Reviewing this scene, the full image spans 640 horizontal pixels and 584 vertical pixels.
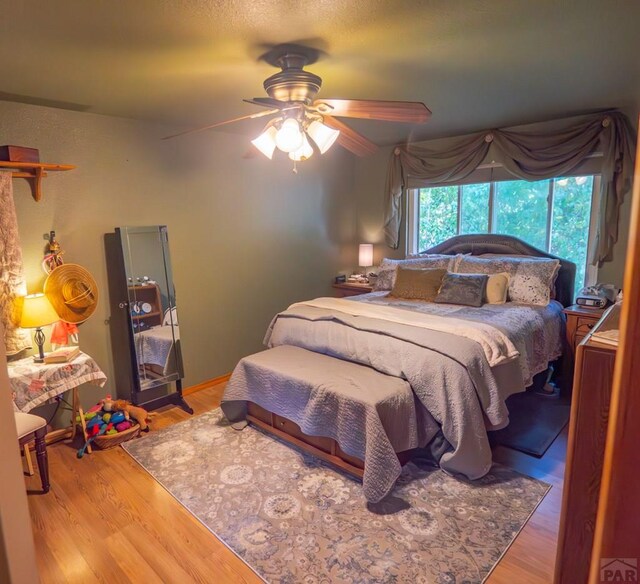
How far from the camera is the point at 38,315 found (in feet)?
8.54

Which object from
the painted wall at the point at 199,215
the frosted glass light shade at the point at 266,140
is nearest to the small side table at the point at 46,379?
the painted wall at the point at 199,215

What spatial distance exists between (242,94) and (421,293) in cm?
226

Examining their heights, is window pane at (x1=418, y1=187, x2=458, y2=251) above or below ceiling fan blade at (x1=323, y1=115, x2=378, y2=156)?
below

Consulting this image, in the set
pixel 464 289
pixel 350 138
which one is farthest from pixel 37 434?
pixel 464 289

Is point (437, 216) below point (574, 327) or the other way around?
the other way around

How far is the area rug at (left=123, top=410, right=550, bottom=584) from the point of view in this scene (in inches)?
71.9

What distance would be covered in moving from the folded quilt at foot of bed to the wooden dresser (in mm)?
939

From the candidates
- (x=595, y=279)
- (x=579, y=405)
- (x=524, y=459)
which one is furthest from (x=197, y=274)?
(x=595, y=279)

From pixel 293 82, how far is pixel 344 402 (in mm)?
1731

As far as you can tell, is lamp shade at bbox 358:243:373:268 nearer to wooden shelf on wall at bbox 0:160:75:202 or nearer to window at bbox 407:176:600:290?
window at bbox 407:176:600:290

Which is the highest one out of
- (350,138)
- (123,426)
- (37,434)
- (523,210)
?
(350,138)

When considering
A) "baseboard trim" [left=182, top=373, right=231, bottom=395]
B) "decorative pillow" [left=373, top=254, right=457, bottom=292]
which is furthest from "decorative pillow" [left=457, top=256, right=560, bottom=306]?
"baseboard trim" [left=182, top=373, right=231, bottom=395]

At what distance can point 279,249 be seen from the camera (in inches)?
176

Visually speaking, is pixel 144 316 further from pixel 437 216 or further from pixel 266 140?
pixel 437 216
